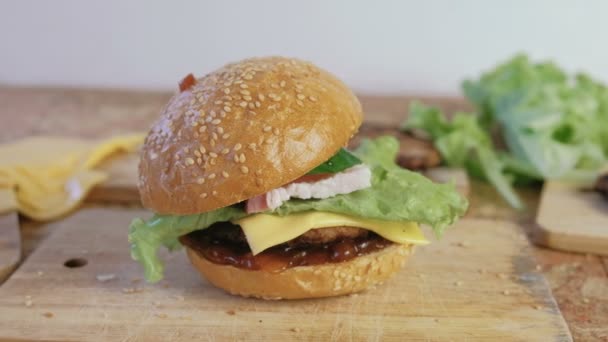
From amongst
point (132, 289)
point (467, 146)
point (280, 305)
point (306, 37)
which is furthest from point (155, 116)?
point (280, 305)

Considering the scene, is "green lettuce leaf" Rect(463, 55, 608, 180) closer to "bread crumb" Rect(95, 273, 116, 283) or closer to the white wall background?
the white wall background

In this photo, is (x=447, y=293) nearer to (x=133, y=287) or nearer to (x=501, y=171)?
(x=133, y=287)

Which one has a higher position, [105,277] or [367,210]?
[367,210]

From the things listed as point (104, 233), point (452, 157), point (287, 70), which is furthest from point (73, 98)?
point (287, 70)

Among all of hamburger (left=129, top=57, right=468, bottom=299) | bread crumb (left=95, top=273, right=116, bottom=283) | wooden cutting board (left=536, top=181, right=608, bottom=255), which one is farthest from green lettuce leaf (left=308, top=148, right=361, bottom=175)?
wooden cutting board (left=536, top=181, right=608, bottom=255)

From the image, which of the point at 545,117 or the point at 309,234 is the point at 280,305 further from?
the point at 545,117

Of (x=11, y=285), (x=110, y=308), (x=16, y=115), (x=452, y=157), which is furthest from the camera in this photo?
(x=16, y=115)

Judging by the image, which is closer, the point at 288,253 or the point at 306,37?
the point at 288,253

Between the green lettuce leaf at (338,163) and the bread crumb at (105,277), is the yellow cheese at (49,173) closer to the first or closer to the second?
the bread crumb at (105,277)
